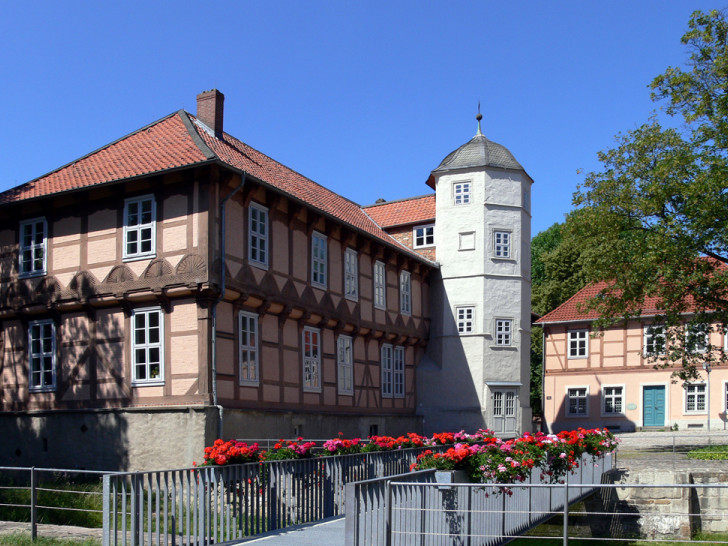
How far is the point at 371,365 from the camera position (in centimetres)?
2617

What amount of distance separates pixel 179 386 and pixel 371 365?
9.01 m

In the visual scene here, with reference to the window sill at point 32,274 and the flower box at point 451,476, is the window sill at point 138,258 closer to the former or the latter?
the window sill at point 32,274

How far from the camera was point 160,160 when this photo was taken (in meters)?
19.4

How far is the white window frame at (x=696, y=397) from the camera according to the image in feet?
111

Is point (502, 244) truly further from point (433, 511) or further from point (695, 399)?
point (433, 511)

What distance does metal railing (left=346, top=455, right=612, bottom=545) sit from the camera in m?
7.93

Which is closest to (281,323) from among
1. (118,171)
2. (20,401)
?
(118,171)

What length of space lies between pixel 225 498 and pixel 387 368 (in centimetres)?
1746

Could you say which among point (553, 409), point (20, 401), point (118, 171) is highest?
point (118, 171)

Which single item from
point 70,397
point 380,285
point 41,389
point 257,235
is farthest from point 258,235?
point 380,285

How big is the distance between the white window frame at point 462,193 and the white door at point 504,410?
707 centimetres

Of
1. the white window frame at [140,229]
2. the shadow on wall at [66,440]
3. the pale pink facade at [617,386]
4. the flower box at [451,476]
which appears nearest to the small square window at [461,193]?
the pale pink facade at [617,386]

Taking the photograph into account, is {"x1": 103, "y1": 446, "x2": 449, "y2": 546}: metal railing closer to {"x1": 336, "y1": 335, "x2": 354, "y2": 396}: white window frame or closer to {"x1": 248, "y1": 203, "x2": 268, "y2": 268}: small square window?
{"x1": 248, "y1": 203, "x2": 268, "y2": 268}: small square window

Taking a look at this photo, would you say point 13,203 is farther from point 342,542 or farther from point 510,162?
point 510,162
